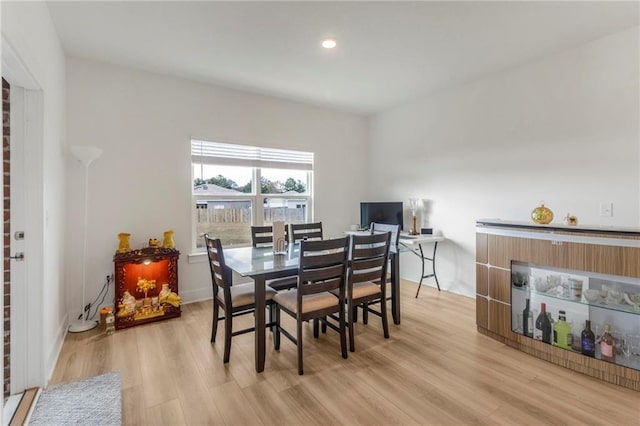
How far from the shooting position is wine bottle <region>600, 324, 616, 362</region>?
223 cm

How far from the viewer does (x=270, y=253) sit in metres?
3.00

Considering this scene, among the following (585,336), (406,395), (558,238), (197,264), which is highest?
(558,238)

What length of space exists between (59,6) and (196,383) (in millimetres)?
2994

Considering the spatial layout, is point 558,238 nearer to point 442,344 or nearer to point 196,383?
point 442,344

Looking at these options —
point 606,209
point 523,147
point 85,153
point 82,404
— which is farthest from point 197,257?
point 606,209

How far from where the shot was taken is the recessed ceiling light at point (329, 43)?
115 inches

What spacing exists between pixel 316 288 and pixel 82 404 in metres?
1.66

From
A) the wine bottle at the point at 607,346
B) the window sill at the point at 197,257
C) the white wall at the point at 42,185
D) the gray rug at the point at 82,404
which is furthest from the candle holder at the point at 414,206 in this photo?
the white wall at the point at 42,185

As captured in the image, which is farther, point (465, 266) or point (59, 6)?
point (465, 266)

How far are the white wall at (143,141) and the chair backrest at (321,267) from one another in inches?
83.2

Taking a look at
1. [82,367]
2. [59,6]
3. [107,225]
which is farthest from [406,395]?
[59,6]

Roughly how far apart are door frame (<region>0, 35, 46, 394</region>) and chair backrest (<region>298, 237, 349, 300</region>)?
5.87 feet

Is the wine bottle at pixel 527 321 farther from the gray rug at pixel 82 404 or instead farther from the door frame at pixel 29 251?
the door frame at pixel 29 251

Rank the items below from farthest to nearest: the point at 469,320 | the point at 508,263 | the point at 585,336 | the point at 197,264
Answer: the point at 197,264 → the point at 469,320 → the point at 508,263 → the point at 585,336
